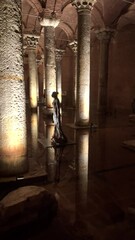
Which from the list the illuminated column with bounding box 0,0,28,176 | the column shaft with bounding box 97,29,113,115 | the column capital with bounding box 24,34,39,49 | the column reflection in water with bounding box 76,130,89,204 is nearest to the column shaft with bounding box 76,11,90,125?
the column reflection in water with bounding box 76,130,89,204

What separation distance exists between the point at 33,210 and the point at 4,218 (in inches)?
15.2

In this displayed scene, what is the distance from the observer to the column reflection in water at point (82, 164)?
12.4 ft

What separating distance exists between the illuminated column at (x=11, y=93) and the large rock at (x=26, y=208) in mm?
1014

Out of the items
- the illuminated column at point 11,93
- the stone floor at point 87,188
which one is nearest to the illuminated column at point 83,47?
the stone floor at point 87,188

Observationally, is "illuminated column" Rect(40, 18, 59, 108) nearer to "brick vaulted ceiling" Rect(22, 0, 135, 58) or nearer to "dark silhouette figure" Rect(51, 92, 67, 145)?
"brick vaulted ceiling" Rect(22, 0, 135, 58)

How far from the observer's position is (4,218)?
8.68 ft

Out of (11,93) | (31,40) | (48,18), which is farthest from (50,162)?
(31,40)

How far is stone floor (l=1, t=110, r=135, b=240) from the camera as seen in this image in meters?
2.76

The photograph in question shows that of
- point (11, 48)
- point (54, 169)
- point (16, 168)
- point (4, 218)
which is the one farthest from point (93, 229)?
point (11, 48)

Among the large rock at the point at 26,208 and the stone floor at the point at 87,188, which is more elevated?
the large rock at the point at 26,208

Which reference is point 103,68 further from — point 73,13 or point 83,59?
point 83,59

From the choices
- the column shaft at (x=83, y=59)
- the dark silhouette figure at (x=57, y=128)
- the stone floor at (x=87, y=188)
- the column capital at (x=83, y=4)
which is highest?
the column capital at (x=83, y=4)

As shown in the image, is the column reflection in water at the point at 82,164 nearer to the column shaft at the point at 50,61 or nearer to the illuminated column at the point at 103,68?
the column shaft at the point at 50,61

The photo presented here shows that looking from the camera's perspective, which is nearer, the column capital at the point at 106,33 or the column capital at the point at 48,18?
the column capital at the point at 48,18
